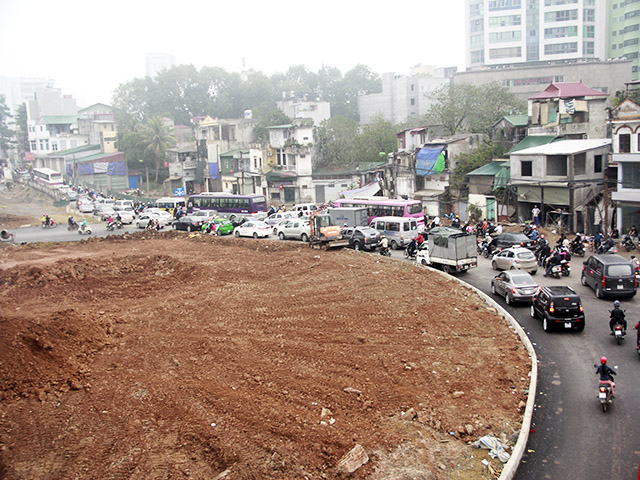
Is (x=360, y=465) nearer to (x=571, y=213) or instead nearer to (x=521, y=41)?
(x=571, y=213)

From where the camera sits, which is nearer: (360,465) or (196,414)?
(360,465)

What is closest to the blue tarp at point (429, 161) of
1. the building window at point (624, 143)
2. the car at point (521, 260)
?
the building window at point (624, 143)

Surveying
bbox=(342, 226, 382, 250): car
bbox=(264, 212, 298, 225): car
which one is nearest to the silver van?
bbox=(342, 226, 382, 250): car

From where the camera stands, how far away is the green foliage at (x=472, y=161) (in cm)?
5225

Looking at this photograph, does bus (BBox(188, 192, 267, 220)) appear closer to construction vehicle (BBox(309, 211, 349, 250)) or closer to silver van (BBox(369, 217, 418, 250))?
A: construction vehicle (BBox(309, 211, 349, 250))

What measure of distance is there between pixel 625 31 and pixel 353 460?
9697cm

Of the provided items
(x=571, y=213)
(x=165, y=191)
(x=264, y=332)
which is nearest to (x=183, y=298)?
(x=264, y=332)

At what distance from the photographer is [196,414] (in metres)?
15.4

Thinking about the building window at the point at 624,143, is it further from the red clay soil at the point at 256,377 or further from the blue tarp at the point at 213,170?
the blue tarp at the point at 213,170

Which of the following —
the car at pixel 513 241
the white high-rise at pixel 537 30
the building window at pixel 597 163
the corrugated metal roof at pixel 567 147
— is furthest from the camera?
the white high-rise at pixel 537 30

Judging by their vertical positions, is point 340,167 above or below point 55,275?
above

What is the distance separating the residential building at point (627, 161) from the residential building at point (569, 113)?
9801mm

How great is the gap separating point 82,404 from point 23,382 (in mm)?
2597

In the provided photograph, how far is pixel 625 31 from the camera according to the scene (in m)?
91.6
